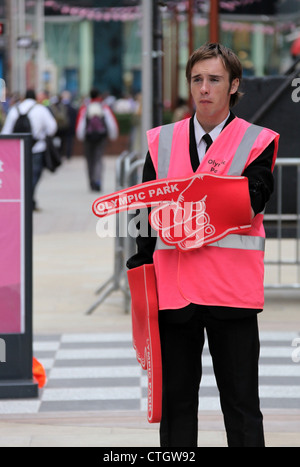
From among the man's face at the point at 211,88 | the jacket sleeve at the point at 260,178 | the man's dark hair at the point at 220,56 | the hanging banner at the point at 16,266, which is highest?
the man's dark hair at the point at 220,56

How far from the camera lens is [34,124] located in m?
16.0

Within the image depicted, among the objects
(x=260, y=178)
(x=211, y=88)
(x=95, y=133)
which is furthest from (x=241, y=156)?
(x=95, y=133)

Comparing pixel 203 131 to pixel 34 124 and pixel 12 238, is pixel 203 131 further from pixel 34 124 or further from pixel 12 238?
pixel 34 124

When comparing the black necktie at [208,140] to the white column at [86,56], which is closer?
the black necktie at [208,140]

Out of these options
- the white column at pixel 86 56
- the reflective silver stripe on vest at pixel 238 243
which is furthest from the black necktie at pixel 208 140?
the white column at pixel 86 56

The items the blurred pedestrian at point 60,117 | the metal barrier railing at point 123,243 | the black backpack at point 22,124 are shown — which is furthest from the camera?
the blurred pedestrian at point 60,117

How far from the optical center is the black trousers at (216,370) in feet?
12.9

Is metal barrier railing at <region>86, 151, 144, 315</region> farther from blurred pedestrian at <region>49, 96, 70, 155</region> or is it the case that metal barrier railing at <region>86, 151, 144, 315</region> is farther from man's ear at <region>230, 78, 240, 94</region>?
blurred pedestrian at <region>49, 96, 70, 155</region>

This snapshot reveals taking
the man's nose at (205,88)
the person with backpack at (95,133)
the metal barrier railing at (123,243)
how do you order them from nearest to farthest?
1. the man's nose at (205,88)
2. the metal barrier railing at (123,243)
3. the person with backpack at (95,133)

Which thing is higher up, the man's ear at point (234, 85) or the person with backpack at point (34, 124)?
the man's ear at point (234, 85)

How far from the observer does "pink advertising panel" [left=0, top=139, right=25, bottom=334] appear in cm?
616

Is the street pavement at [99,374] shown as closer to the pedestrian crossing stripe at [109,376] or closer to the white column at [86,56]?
the pedestrian crossing stripe at [109,376]
